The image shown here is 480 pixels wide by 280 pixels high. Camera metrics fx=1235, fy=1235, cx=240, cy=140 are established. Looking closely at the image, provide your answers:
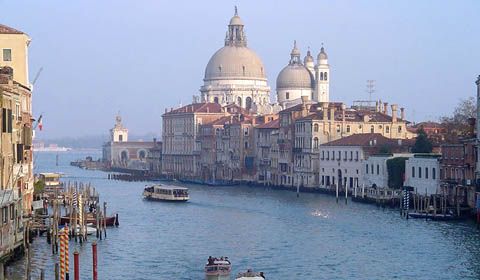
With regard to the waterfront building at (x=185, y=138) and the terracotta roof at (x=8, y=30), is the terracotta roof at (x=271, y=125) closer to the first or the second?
the waterfront building at (x=185, y=138)

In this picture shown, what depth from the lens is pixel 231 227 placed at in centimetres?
3956

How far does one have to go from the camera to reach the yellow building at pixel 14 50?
34719 mm

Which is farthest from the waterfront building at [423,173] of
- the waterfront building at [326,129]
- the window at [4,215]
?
the window at [4,215]

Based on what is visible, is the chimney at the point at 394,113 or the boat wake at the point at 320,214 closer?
the boat wake at the point at 320,214

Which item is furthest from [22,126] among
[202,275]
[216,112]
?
[216,112]

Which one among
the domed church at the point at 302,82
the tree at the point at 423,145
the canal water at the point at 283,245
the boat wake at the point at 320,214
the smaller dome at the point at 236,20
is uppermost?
the smaller dome at the point at 236,20

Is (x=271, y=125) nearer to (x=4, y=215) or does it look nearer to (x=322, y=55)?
(x=322, y=55)

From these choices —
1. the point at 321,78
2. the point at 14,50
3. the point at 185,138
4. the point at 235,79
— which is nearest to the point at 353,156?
the point at 14,50

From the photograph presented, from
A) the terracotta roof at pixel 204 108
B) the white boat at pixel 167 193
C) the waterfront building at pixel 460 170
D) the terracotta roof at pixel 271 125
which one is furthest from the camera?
the terracotta roof at pixel 204 108

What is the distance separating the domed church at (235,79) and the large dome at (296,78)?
338 centimetres

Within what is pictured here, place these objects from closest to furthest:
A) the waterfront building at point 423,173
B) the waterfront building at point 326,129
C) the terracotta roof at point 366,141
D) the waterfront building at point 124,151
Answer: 1. the waterfront building at point 423,173
2. the terracotta roof at point 366,141
3. the waterfront building at point 326,129
4. the waterfront building at point 124,151

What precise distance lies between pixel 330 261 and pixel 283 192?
35797 mm

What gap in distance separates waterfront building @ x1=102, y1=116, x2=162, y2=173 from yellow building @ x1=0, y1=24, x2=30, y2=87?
73893mm

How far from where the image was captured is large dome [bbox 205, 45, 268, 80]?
10400 centimetres
